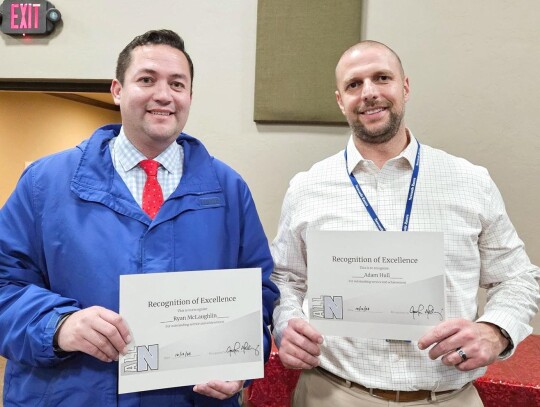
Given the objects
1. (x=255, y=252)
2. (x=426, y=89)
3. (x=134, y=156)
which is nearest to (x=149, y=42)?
(x=134, y=156)

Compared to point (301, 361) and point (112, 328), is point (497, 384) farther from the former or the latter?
point (112, 328)

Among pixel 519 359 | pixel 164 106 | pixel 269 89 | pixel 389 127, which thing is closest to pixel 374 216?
pixel 389 127

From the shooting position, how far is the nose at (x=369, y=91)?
4.95ft

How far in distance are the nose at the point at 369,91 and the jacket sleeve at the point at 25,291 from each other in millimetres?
1047

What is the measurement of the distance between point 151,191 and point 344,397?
85cm

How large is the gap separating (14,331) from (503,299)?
1363 mm

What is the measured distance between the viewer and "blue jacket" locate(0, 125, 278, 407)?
1.15 m

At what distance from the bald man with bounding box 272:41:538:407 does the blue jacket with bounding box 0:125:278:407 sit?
0.29m

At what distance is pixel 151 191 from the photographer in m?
1.31

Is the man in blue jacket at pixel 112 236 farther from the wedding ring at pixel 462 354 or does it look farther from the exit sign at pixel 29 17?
the exit sign at pixel 29 17

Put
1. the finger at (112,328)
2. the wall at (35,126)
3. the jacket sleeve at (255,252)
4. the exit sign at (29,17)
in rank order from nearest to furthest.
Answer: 1. the finger at (112,328)
2. the jacket sleeve at (255,252)
3. the exit sign at (29,17)
4. the wall at (35,126)
